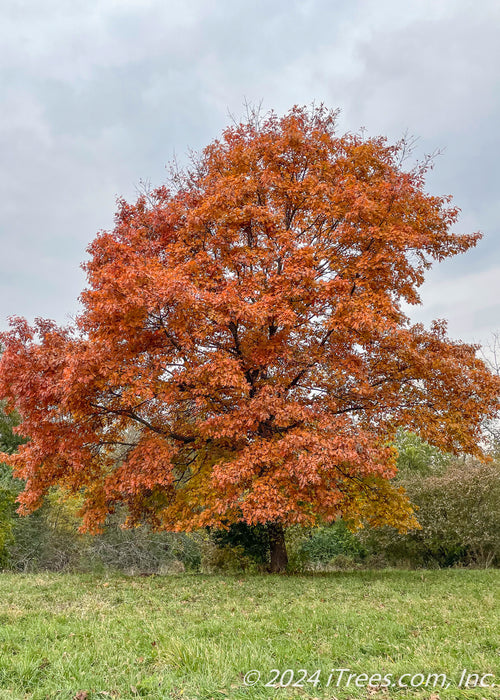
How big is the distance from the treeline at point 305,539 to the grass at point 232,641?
5164 mm

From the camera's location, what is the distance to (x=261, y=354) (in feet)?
32.1

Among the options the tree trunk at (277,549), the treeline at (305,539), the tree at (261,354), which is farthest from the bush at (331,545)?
the tree at (261,354)

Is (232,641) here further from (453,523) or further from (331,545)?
(331,545)

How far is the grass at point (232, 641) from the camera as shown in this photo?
11.0 feet

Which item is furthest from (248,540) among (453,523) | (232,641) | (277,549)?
(232,641)

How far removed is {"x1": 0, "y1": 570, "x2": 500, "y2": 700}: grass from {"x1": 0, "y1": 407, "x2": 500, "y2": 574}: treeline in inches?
203

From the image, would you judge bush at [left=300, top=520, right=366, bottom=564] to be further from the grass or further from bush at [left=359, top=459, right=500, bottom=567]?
the grass

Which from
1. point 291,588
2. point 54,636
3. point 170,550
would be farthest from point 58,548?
point 54,636

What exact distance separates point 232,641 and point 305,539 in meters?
13.6

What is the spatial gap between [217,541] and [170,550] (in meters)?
6.98

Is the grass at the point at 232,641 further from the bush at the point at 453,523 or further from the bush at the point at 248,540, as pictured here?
the bush at the point at 453,523

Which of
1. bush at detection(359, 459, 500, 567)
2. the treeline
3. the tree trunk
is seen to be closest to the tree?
the tree trunk

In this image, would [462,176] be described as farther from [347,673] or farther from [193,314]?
[347,673]

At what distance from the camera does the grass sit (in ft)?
11.0
